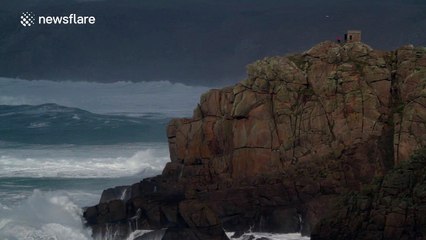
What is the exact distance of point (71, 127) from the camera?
232 feet

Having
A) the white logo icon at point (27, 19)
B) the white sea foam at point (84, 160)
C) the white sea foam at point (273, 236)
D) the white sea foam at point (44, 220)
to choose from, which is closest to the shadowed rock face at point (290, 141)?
the white sea foam at point (273, 236)

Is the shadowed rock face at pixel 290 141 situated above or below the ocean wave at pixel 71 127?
below

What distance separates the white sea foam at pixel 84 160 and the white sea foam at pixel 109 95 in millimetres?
10876

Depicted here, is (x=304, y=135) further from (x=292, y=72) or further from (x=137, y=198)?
(x=137, y=198)

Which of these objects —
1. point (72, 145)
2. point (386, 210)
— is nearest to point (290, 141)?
point (386, 210)

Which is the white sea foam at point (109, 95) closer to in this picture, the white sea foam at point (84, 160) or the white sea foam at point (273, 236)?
the white sea foam at point (84, 160)

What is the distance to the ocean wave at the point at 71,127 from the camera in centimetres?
6694

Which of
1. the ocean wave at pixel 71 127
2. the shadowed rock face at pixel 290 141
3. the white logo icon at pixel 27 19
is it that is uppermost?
the white logo icon at pixel 27 19

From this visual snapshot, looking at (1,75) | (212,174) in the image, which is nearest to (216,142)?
(212,174)

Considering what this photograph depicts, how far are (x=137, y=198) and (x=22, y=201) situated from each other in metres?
6.50

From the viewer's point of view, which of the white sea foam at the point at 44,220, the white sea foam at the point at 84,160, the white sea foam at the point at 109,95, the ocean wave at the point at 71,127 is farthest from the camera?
the white sea foam at the point at 109,95

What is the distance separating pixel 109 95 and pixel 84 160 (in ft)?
77.7

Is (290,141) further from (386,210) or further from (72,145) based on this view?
(72,145)

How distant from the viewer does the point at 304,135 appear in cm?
4456
